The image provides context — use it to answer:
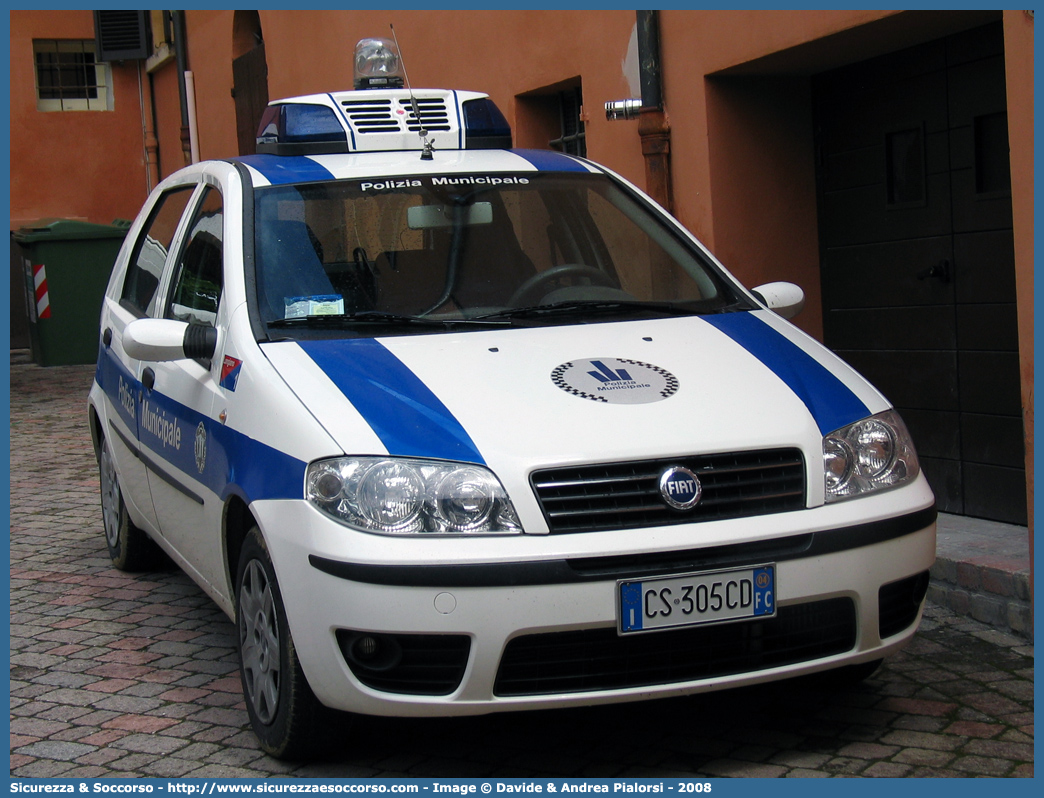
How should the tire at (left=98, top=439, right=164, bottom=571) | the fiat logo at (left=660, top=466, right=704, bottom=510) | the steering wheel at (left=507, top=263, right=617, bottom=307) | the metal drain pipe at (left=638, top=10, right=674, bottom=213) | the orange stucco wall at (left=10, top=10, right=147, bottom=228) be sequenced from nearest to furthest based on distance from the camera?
the fiat logo at (left=660, top=466, right=704, bottom=510) < the steering wheel at (left=507, top=263, right=617, bottom=307) < the tire at (left=98, top=439, right=164, bottom=571) < the metal drain pipe at (left=638, top=10, right=674, bottom=213) < the orange stucco wall at (left=10, top=10, right=147, bottom=228)

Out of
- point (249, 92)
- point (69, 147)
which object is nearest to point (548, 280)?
point (249, 92)

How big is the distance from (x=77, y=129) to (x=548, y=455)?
54.0 ft

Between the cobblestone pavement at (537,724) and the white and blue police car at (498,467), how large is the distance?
27 cm

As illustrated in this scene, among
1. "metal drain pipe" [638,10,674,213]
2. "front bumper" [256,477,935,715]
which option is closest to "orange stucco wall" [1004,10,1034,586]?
"front bumper" [256,477,935,715]

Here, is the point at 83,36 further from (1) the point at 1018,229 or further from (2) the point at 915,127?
(1) the point at 1018,229

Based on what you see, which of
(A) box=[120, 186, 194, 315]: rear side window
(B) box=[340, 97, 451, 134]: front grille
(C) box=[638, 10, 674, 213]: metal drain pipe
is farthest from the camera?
(C) box=[638, 10, 674, 213]: metal drain pipe

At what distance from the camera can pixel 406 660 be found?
321 centimetres

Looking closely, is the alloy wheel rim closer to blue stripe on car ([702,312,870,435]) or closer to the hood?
the hood

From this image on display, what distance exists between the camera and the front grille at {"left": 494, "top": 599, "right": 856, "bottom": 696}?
3.19m

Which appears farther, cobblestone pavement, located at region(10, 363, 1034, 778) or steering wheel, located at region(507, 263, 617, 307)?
steering wheel, located at region(507, 263, 617, 307)

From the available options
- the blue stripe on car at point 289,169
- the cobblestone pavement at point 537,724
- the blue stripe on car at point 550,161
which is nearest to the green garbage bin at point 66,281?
the cobblestone pavement at point 537,724

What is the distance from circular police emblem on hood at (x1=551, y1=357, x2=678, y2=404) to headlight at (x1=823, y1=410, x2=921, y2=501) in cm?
45

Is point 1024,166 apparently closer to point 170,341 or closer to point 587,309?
point 587,309

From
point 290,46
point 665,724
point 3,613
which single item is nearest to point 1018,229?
point 665,724
